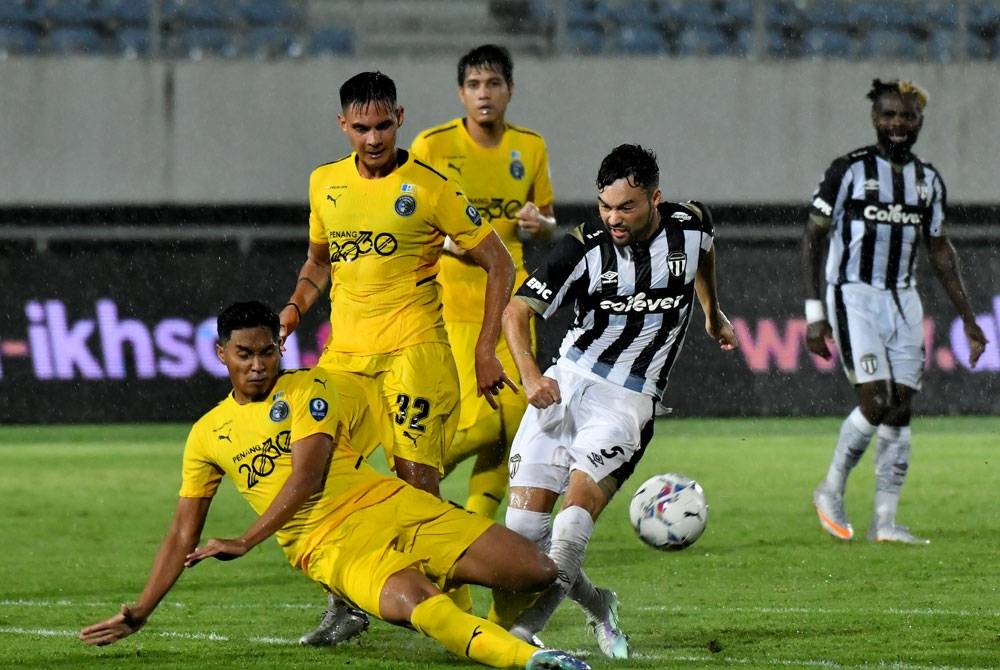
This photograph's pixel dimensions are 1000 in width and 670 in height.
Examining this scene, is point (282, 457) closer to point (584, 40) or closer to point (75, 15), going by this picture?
point (584, 40)

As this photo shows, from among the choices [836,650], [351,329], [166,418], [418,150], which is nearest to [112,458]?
[166,418]

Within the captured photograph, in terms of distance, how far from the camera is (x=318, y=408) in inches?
211

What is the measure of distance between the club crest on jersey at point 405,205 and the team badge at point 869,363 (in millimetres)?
3335

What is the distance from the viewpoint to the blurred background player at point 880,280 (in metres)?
8.64

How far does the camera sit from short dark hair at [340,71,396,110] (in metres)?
5.96

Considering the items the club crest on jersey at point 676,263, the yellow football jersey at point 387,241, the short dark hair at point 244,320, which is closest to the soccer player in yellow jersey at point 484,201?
the yellow football jersey at point 387,241

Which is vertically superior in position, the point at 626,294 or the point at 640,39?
the point at 640,39

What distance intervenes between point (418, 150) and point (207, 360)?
8.30 metres

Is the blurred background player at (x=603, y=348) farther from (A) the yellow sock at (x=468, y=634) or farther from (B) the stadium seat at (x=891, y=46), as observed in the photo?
(B) the stadium seat at (x=891, y=46)

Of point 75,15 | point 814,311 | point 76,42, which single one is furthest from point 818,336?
point 75,15

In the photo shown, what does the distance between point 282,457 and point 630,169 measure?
1518 mm

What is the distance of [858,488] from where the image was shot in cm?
1110

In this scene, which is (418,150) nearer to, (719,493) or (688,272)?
(688,272)

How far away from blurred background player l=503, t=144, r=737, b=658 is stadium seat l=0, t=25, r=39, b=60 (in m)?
13.4
